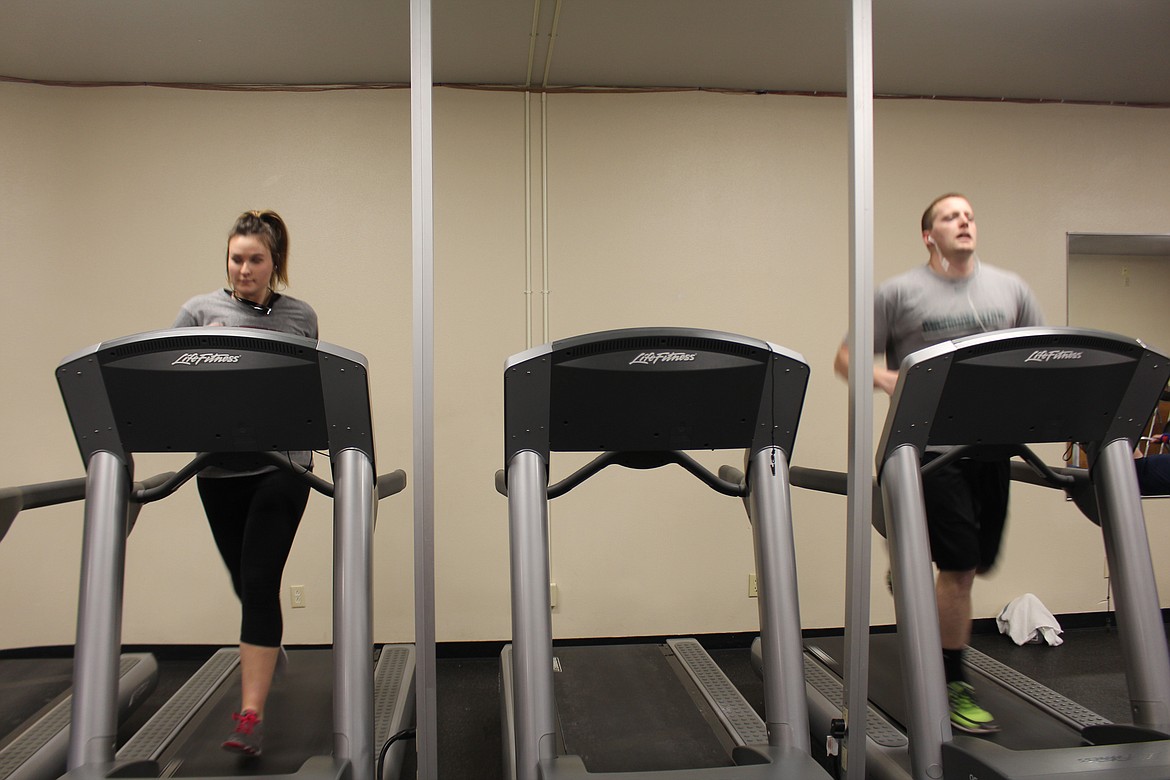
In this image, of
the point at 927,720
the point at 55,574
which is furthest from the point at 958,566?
the point at 55,574

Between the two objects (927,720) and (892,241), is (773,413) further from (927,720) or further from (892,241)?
(892,241)

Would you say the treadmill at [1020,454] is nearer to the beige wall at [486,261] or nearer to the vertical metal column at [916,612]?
the vertical metal column at [916,612]

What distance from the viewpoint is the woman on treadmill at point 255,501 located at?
1.71 meters

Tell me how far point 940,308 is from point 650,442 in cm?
99

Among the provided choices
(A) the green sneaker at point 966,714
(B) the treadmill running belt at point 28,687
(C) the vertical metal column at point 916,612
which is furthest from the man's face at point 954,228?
(B) the treadmill running belt at point 28,687

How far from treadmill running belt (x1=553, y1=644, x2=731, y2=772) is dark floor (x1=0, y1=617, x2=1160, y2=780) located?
0.26 meters

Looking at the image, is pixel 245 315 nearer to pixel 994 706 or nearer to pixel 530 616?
pixel 530 616

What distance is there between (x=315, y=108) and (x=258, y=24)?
36cm

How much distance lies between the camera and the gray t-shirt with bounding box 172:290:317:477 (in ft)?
6.13

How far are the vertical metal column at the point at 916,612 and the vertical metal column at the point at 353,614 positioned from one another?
1.19 metres

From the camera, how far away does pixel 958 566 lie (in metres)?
1.88

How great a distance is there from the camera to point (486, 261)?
275 cm

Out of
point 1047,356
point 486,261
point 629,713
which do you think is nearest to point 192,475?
point 629,713

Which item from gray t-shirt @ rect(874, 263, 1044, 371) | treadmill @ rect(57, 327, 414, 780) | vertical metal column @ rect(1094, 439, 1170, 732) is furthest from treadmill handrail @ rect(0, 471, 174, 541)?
vertical metal column @ rect(1094, 439, 1170, 732)
